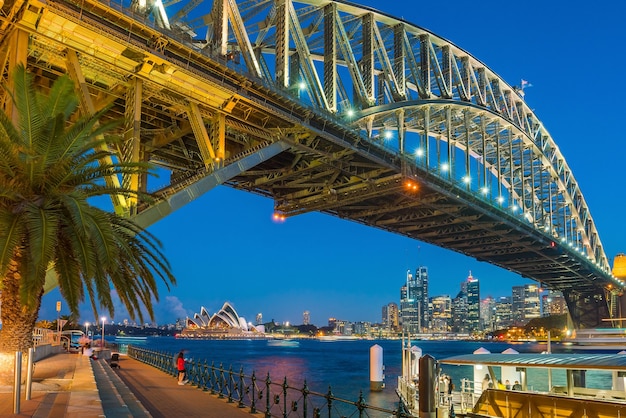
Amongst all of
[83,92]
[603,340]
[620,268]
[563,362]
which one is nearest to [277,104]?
[83,92]

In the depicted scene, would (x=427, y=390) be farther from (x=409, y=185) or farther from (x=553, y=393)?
(x=409, y=185)

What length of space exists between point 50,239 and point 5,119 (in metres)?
2.81

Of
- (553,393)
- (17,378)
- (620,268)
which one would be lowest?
(553,393)

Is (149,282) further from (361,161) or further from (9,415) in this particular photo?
(361,161)

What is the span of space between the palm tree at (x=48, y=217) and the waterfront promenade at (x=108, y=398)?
5.39 ft

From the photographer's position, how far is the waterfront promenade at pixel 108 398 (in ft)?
37.8

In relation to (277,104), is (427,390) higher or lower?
lower

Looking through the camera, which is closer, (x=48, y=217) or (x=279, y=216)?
(x=48, y=217)

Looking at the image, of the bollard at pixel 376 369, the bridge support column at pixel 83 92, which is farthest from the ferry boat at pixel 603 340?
the bridge support column at pixel 83 92

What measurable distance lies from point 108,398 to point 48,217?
15.3 ft

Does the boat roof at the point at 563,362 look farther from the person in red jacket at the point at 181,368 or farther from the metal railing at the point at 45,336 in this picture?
the metal railing at the point at 45,336

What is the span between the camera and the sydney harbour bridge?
21.6 m

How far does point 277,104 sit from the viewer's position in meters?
28.8

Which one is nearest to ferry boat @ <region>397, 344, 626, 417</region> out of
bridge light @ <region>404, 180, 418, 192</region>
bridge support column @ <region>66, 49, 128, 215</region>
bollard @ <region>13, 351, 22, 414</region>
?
bollard @ <region>13, 351, 22, 414</region>
